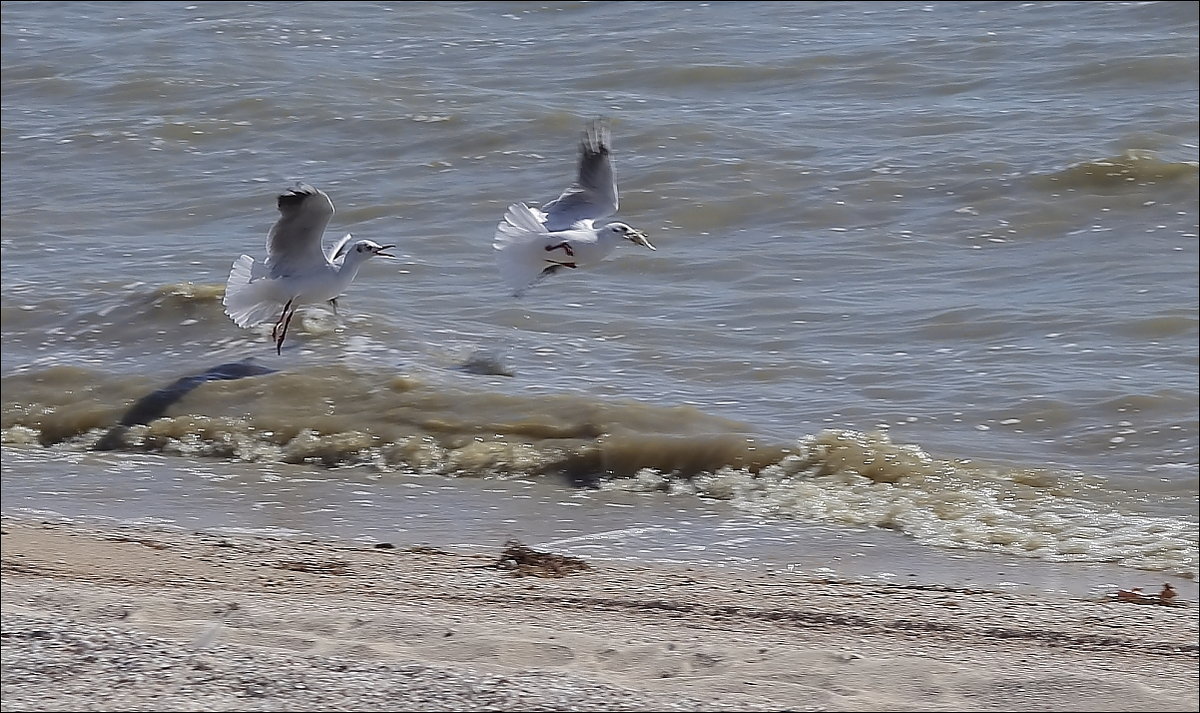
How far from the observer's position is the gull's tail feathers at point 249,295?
8820 millimetres

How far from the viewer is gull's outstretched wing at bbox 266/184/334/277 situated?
27.7ft

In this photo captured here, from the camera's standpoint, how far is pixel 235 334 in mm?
9477

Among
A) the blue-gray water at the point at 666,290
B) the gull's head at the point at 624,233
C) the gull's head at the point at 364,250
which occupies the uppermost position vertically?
the gull's head at the point at 624,233

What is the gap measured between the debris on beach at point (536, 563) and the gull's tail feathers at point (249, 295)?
3.28 meters

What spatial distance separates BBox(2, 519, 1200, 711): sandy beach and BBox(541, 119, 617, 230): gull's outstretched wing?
3.54m

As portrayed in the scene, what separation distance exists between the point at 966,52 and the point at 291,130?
5.98 meters

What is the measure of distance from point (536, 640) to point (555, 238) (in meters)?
4.46

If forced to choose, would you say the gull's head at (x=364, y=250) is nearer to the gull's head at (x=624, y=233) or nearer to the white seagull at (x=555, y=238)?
the white seagull at (x=555, y=238)

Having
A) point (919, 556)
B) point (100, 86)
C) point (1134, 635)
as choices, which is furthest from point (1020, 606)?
point (100, 86)

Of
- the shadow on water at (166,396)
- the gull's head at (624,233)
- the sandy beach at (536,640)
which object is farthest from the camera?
the gull's head at (624,233)

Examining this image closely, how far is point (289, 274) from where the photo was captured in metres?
8.86

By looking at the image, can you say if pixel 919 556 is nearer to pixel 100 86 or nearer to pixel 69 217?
pixel 69 217

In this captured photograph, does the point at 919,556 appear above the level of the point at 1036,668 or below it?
below

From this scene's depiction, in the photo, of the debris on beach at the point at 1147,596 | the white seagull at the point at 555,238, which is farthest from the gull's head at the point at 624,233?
the debris on beach at the point at 1147,596
